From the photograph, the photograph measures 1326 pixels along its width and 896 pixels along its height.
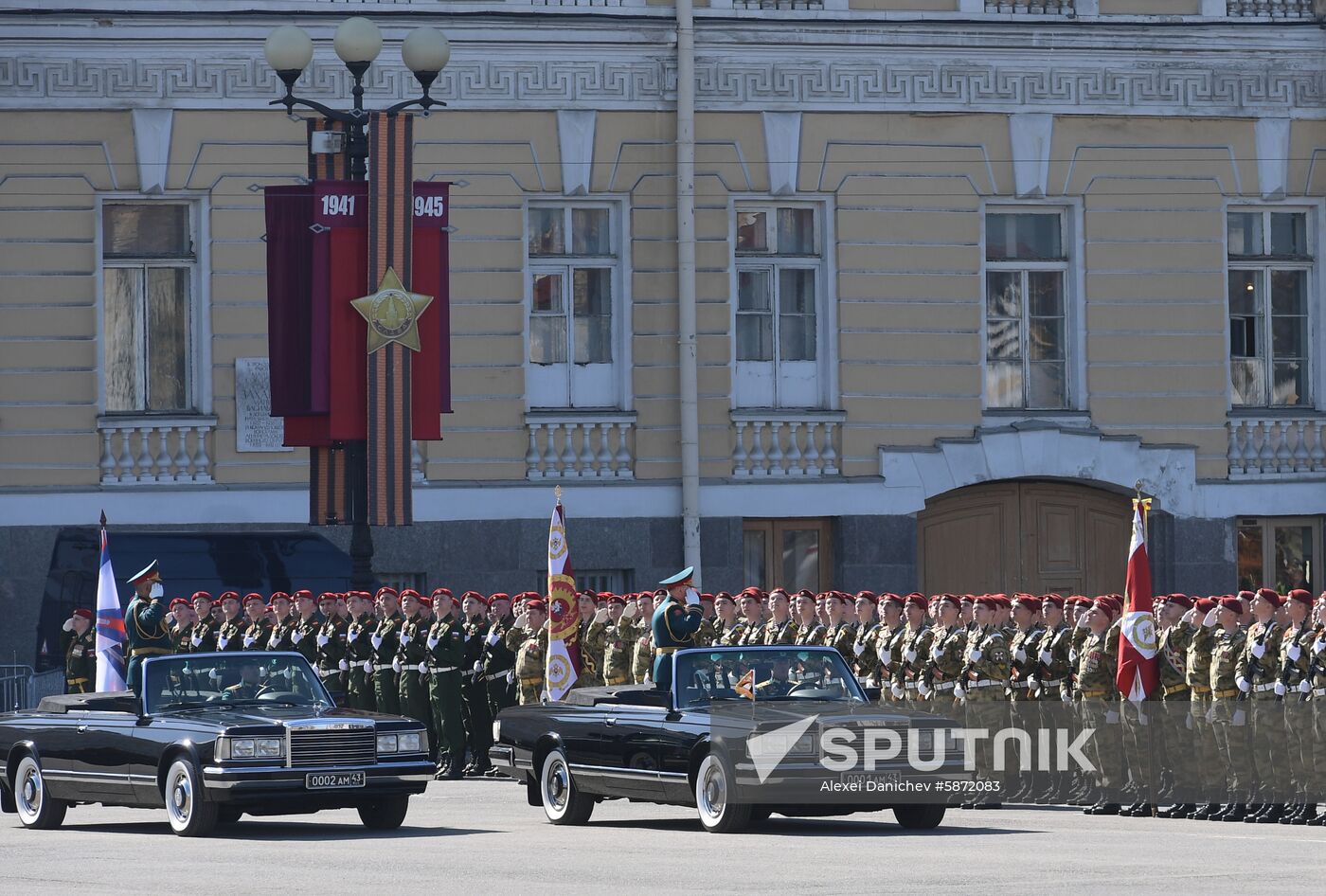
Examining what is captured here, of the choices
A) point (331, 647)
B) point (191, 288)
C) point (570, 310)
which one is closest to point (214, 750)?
point (331, 647)

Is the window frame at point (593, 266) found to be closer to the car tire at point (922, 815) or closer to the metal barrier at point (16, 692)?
the metal barrier at point (16, 692)

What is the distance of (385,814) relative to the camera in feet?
58.0

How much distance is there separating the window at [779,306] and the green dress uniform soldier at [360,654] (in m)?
6.37

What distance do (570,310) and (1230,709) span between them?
12398mm

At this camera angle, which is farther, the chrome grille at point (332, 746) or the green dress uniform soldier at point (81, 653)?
the green dress uniform soldier at point (81, 653)

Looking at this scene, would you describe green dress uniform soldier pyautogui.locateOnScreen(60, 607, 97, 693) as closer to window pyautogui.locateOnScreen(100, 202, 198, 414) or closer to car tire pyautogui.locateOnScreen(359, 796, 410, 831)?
window pyautogui.locateOnScreen(100, 202, 198, 414)

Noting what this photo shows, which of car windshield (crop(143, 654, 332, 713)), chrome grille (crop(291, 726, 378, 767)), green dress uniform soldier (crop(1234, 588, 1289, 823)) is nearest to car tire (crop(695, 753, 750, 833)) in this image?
chrome grille (crop(291, 726, 378, 767))

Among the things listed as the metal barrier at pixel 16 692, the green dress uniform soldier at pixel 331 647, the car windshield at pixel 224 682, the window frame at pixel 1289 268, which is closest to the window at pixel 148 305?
the metal barrier at pixel 16 692

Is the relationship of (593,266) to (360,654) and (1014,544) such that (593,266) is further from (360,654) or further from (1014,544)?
(360,654)

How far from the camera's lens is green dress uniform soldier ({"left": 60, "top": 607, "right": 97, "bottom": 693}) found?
26031mm

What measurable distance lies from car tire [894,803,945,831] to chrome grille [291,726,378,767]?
11.4ft

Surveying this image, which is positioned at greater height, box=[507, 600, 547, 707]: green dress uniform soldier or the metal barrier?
box=[507, 600, 547, 707]: green dress uniform soldier

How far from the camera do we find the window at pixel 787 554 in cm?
2927

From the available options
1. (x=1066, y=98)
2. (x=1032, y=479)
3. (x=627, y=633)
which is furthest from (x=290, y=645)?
(x=1066, y=98)
